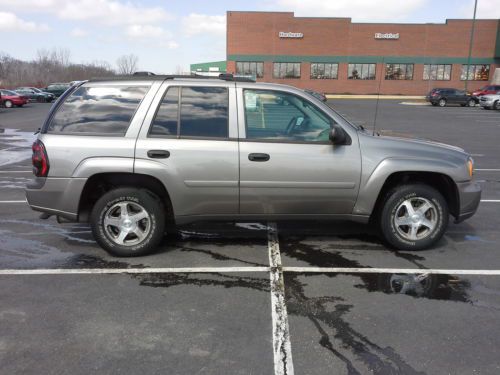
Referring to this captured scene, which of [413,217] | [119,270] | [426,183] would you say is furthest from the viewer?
[426,183]

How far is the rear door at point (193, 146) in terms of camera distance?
4.63 metres

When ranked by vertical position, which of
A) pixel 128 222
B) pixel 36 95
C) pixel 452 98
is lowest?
pixel 128 222

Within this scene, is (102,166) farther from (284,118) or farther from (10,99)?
(10,99)

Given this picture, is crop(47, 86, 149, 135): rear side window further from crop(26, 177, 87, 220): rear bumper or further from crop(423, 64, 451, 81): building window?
crop(423, 64, 451, 81): building window

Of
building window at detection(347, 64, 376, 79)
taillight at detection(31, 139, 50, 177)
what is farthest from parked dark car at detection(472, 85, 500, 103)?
taillight at detection(31, 139, 50, 177)

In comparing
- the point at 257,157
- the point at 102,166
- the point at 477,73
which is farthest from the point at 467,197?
the point at 477,73

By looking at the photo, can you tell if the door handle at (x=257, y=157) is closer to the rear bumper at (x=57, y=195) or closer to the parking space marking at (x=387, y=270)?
the parking space marking at (x=387, y=270)

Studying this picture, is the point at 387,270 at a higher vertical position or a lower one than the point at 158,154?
lower

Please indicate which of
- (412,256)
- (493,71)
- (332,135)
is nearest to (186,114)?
(332,135)

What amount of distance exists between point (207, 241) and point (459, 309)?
2.82m

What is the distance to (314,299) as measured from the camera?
12.8 ft

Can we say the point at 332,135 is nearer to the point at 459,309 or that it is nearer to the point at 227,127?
the point at 227,127

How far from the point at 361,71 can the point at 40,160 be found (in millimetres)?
57075

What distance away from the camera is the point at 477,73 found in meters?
57.4
